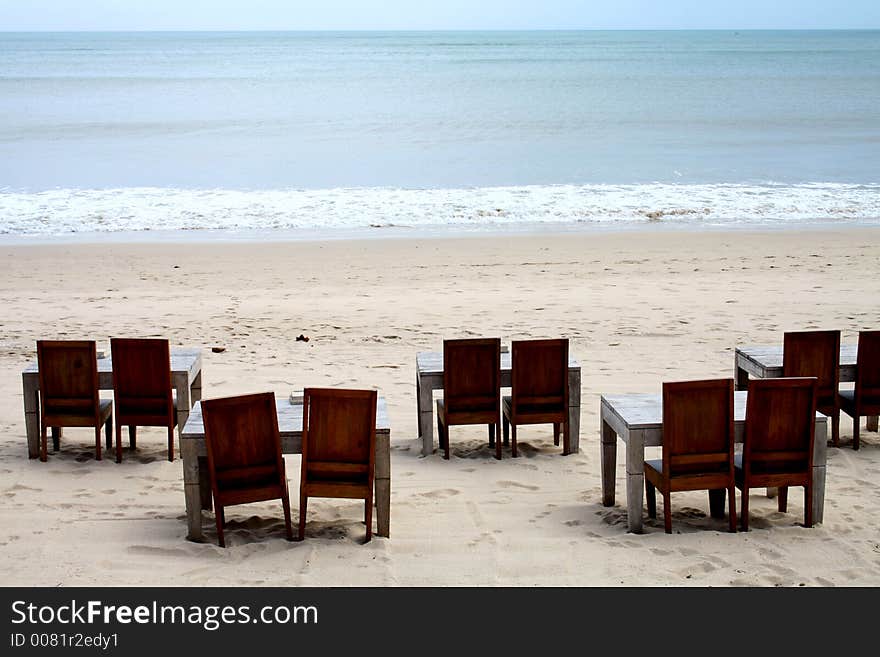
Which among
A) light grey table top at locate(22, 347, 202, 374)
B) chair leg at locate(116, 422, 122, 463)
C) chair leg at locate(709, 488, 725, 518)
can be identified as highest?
light grey table top at locate(22, 347, 202, 374)

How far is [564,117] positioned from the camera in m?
41.1

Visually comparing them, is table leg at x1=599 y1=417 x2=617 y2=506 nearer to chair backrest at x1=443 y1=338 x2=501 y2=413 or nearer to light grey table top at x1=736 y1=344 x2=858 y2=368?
chair backrest at x1=443 y1=338 x2=501 y2=413

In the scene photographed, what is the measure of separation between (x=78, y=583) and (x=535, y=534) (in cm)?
228

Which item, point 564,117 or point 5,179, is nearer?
point 5,179

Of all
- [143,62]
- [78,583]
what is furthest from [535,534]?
[143,62]

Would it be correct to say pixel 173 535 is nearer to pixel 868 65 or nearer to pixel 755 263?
pixel 755 263

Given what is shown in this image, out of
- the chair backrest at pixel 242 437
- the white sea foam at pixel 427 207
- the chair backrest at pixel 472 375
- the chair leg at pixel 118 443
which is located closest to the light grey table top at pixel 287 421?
the chair backrest at pixel 242 437

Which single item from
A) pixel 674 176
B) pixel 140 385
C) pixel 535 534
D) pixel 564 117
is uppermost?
pixel 564 117

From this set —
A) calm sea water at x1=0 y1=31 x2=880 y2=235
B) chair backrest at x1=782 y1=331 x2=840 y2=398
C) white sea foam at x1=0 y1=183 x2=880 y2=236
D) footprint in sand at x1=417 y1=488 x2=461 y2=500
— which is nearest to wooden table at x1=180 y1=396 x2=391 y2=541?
footprint in sand at x1=417 y1=488 x2=461 y2=500

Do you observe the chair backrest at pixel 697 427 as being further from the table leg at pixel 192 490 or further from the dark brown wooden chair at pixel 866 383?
the table leg at pixel 192 490

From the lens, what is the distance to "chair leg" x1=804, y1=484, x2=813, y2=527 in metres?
5.45

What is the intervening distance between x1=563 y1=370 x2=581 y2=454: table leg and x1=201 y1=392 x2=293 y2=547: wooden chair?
235 centimetres

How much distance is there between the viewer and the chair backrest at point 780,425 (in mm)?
5320

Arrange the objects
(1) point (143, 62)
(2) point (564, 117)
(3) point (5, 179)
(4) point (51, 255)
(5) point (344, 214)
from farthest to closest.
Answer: (1) point (143, 62) < (2) point (564, 117) < (3) point (5, 179) < (5) point (344, 214) < (4) point (51, 255)
